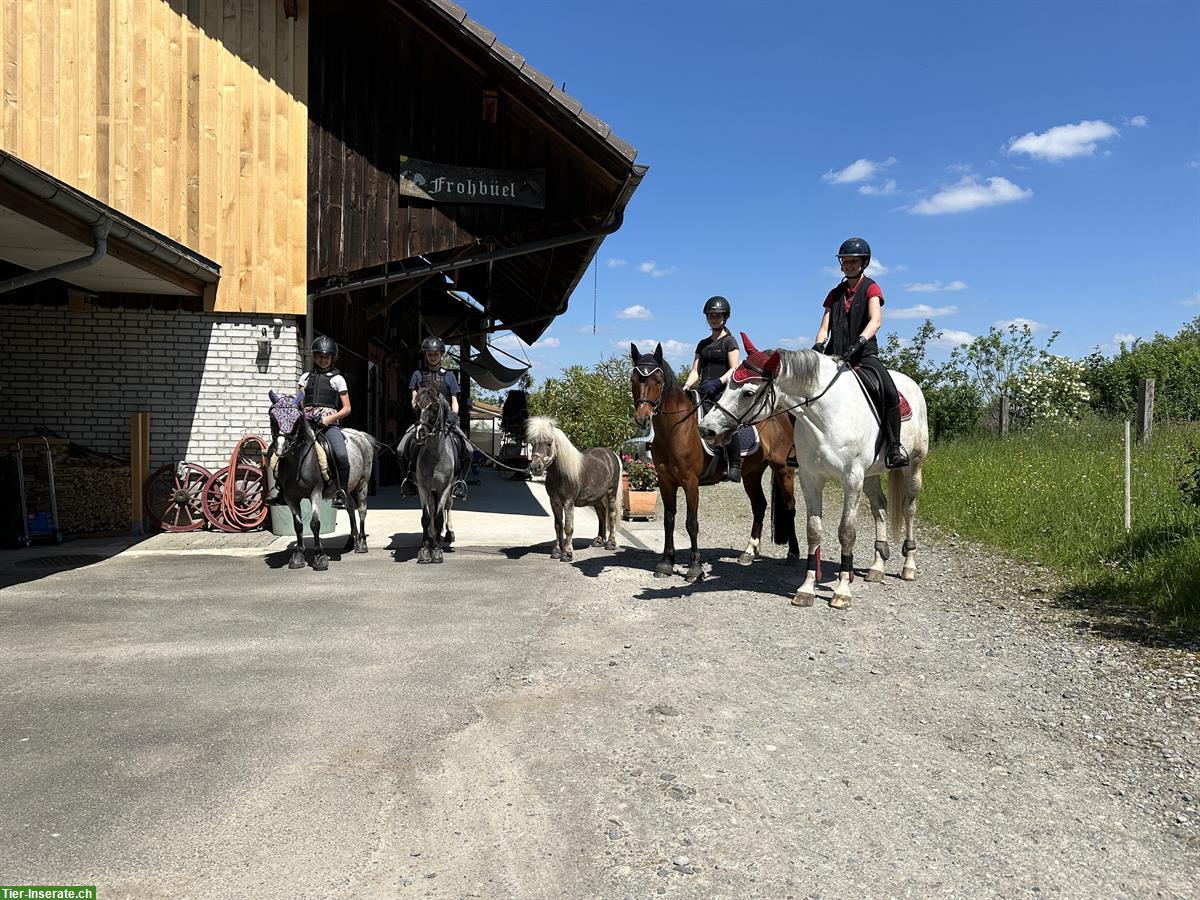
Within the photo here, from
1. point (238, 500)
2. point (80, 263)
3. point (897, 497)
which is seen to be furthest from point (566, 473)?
point (80, 263)

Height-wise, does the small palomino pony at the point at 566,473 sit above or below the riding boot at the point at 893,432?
below

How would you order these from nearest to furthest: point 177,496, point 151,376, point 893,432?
1. point 893,432
2. point 177,496
3. point 151,376

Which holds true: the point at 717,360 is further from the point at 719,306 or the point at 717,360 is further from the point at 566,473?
the point at 566,473

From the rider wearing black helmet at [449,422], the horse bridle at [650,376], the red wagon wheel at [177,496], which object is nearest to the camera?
the horse bridle at [650,376]

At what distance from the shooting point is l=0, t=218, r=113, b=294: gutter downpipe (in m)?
6.98

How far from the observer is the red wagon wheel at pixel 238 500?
9.85m

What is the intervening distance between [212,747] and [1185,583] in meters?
6.75

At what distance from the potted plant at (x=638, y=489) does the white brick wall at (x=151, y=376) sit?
529 cm

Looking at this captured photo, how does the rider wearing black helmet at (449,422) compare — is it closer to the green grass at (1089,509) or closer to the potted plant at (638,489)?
the potted plant at (638,489)

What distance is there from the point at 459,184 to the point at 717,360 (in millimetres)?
4992

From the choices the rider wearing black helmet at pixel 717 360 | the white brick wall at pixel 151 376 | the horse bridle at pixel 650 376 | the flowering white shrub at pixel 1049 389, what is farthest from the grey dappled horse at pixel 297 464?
the flowering white shrub at pixel 1049 389

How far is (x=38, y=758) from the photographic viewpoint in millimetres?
3301

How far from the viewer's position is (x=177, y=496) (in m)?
9.77

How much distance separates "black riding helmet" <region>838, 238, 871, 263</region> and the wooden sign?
5.24 metres
